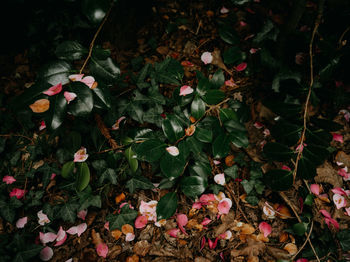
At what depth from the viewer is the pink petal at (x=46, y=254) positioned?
A: 982 millimetres

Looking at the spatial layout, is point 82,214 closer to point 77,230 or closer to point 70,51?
point 77,230

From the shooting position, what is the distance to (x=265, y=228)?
3.37ft

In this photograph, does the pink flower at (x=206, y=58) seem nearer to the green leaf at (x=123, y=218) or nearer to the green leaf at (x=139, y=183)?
the green leaf at (x=139, y=183)

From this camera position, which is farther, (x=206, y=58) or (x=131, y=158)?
(x=206, y=58)

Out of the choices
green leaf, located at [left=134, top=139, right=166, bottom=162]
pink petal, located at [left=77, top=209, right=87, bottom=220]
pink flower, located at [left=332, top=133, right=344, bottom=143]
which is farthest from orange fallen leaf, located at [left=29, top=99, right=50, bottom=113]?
pink flower, located at [left=332, top=133, right=344, bottom=143]

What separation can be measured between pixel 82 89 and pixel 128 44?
Answer: 1.05 meters

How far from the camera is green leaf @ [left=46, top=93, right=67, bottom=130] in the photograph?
59 centimetres

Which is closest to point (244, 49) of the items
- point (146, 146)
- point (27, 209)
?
point (146, 146)

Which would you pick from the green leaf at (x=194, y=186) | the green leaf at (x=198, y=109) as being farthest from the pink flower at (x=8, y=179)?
the green leaf at (x=198, y=109)

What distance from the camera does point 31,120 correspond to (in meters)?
1.35

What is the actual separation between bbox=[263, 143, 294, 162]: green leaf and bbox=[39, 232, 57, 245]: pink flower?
109cm

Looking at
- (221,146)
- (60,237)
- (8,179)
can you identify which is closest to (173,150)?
(221,146)

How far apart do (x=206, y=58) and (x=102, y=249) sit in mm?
1312

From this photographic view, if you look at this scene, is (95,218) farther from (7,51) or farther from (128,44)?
(7,51)
